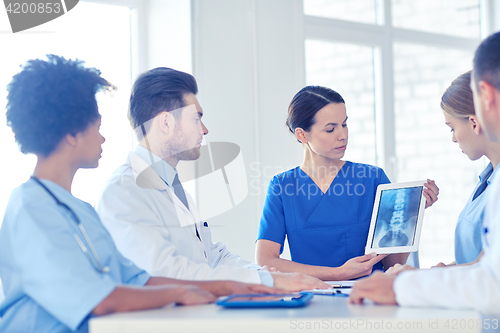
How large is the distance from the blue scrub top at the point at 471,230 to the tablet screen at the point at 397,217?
0.54 ft

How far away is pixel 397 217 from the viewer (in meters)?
1.81

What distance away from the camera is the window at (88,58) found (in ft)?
7.86

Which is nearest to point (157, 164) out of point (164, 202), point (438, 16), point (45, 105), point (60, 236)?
point (164, 202)

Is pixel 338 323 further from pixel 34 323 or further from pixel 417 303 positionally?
pixel 34 323

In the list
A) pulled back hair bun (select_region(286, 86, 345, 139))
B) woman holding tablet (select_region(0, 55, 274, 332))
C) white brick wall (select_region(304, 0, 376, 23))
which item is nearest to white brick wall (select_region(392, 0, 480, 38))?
white brick wall (select_region(304, 0, 376, 23))

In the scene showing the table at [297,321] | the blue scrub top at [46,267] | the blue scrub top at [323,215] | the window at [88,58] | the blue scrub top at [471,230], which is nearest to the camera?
the table at [297,321]

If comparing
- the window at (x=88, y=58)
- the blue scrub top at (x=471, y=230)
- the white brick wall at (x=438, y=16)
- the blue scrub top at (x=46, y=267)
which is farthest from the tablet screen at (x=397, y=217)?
the white brick wall at (x=438, y=16)

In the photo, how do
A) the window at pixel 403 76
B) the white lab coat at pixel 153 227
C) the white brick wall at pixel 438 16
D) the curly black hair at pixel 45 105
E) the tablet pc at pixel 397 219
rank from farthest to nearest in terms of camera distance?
the white brick wall at pixel 438 16, the window at pixel 403 76, the tablet pc at pixel 397 219, the white lab coat at pixel 153 227, the curly black hair at pixel 45 105

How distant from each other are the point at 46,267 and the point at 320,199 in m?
1.38

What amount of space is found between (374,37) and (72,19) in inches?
83.9

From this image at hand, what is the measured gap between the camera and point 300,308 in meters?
1.02

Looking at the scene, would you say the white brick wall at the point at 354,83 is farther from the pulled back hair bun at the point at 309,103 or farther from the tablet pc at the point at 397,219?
the tablet pc at the point at 397,219

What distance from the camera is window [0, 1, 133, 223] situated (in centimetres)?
240

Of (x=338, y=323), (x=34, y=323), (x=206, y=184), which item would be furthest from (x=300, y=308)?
(x=206, y=184)
